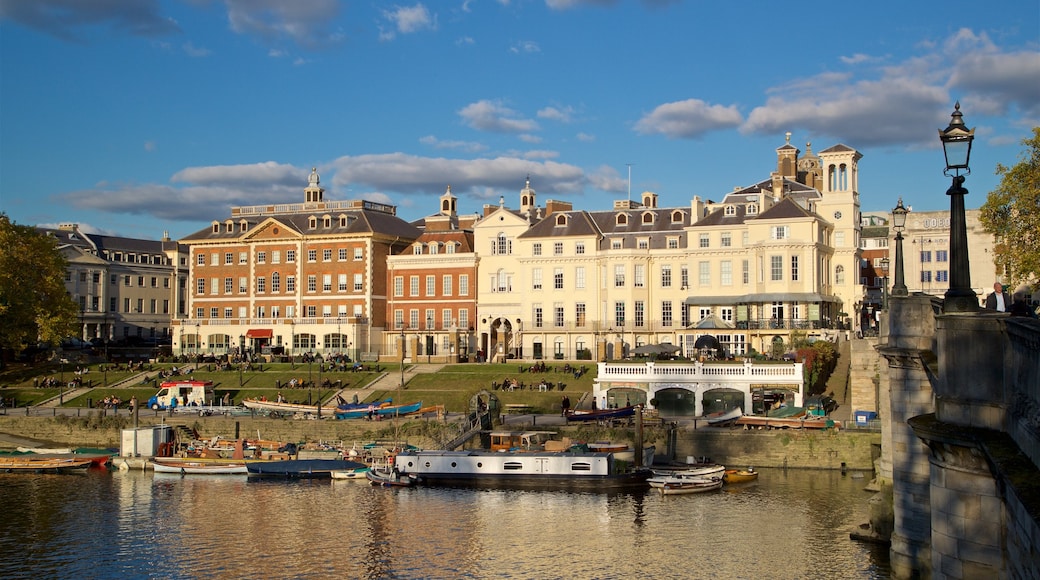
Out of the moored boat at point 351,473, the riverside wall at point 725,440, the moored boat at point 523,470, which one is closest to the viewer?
the moored boat at point 523,470

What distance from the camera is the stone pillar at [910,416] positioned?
2592 centimetres

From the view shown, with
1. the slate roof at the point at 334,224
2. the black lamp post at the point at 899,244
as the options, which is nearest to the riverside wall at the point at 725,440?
the black lamp post at the point at 899,244

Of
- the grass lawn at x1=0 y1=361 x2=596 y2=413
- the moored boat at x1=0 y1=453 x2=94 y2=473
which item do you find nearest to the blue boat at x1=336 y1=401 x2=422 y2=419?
the grass lawn at x1=0 y1=361 x2=596 y2=413

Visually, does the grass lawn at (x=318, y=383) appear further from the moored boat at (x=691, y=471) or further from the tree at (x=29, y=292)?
the moored boat at (x=691, y=471)

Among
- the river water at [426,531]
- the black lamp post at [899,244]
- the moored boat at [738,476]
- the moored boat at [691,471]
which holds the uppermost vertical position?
the black lamp post at [899,244]

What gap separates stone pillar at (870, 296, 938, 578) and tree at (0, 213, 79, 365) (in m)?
68.6

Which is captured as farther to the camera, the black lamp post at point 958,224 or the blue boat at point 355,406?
the blue boat at point 355,406

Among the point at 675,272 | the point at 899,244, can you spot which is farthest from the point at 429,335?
the point at 899,244

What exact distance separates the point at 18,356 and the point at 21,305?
8.70 m

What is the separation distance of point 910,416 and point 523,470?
81.9 ft

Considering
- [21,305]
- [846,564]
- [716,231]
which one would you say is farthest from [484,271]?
[846,564]

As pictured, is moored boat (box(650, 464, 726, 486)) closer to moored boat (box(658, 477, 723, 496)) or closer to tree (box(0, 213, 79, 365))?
moored boat (box(658, 477, 723, 496))

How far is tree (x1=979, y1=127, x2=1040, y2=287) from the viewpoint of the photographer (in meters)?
57.4

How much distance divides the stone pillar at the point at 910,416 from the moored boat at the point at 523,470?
1947 centimetres
